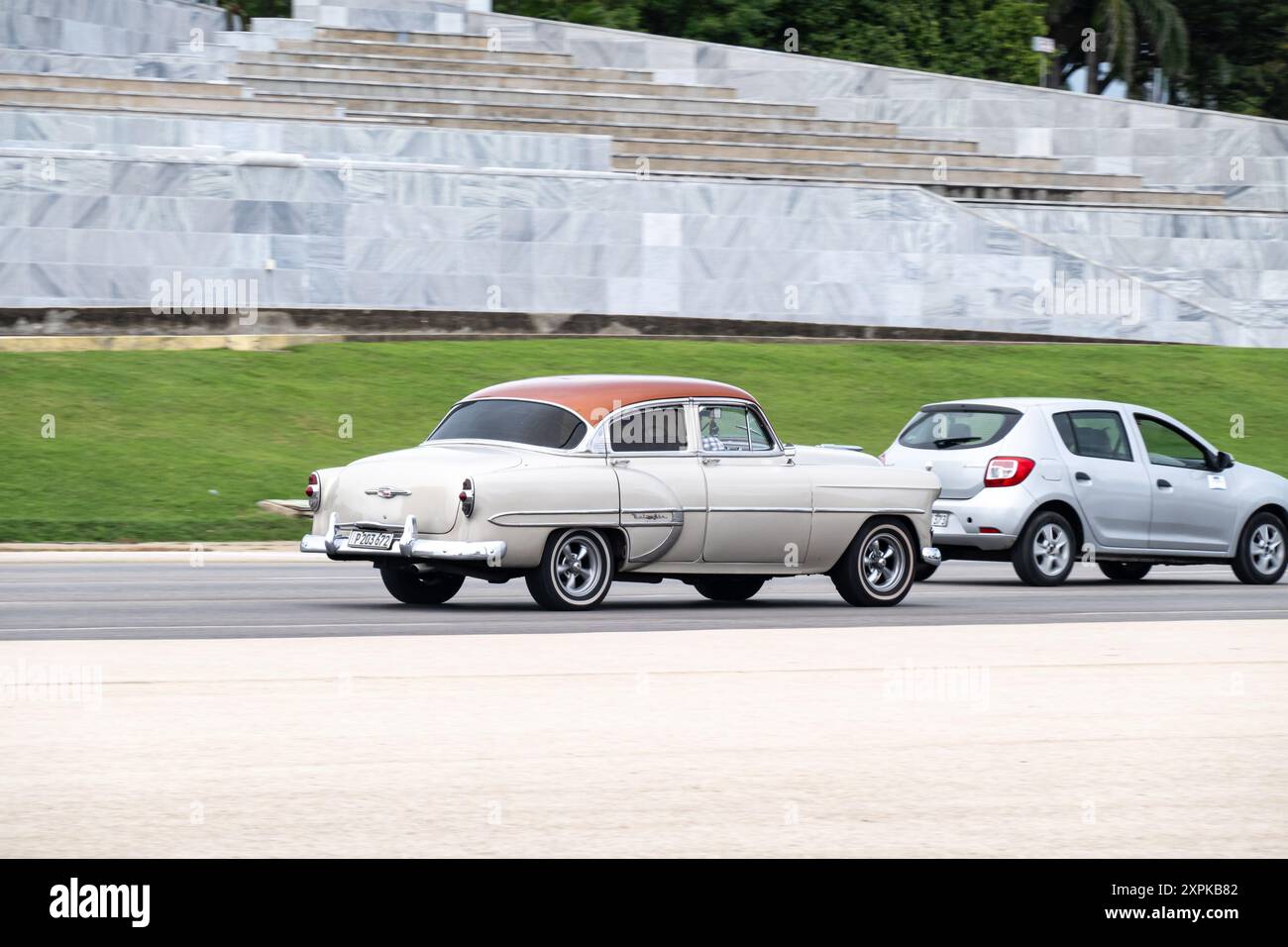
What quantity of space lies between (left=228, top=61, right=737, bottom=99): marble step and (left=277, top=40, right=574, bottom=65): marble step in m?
0.98

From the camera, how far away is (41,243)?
32688 millimetres

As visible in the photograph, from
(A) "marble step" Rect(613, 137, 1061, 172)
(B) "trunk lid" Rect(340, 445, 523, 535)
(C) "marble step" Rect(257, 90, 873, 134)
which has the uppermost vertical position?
(C) "marble step" Rect(257, 90, 873, 134)

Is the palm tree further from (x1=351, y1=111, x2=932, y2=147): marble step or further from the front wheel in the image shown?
the front wheel

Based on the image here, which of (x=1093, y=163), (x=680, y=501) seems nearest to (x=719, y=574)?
(x=680, y=501)

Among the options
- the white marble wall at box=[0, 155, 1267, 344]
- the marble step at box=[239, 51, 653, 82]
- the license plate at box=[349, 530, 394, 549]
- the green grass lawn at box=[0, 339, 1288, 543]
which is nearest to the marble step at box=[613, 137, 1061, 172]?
the white marble wall at box=[0, 155, 1267, 344]

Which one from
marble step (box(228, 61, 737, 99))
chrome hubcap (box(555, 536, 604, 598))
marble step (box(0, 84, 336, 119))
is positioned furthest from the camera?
marble step (box(228, 61, 737, 99))

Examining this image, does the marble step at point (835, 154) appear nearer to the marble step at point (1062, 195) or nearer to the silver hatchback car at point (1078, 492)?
the marble step at point (1062, 195)

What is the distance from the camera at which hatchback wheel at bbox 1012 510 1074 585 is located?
18.0m

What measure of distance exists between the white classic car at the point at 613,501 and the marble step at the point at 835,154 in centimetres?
2447

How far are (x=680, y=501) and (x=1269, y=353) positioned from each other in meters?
27.0

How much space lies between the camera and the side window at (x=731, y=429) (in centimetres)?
1534

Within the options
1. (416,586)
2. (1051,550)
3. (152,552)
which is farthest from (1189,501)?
(152,552)

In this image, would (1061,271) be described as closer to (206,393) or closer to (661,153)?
(661,153)
